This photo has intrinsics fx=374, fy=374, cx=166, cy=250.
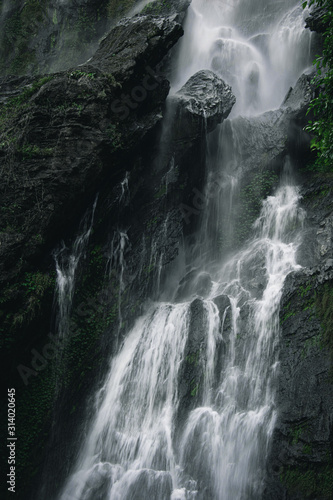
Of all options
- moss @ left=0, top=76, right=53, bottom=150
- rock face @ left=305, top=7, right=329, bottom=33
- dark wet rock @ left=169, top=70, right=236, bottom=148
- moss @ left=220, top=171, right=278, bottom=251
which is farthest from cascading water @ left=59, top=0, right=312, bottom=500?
A: moss @ left=0, top=76, right=53, bottom=150

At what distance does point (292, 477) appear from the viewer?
7.24 m

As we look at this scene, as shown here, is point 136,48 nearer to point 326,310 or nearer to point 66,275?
point 66,275

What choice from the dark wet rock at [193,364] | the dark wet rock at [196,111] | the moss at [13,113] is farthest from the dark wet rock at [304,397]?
the moss at [13,113]

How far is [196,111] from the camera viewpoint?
45.1 ft

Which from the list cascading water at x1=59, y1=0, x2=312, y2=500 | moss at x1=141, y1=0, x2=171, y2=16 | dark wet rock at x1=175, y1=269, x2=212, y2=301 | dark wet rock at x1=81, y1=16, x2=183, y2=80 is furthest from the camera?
moss at x1=141, y1=0, x2=171, y2=16

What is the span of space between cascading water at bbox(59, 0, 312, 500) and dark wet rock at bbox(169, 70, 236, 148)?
158cm

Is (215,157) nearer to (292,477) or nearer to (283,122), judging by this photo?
(283,122)

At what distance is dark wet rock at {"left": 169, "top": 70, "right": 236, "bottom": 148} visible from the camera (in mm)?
13797

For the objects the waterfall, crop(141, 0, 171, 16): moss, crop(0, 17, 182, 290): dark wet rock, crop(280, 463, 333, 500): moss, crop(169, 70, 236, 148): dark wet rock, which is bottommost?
crop(280, 463, 333, 500): moss

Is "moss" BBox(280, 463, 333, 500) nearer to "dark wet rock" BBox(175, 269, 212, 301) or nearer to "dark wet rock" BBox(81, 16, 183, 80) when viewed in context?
"dark wet rock" BBox(175, 269, 212, 301)

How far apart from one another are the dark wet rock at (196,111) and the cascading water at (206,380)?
1.58m

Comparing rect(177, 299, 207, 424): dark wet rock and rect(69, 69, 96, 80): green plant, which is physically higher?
rect(69, 69, 96, 80): green plant

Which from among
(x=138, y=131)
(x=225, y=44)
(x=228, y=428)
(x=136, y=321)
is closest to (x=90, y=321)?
(x=136, y=321)

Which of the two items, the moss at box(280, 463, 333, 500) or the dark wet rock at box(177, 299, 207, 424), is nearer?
the moss at box(280, 463, 333, 500)
